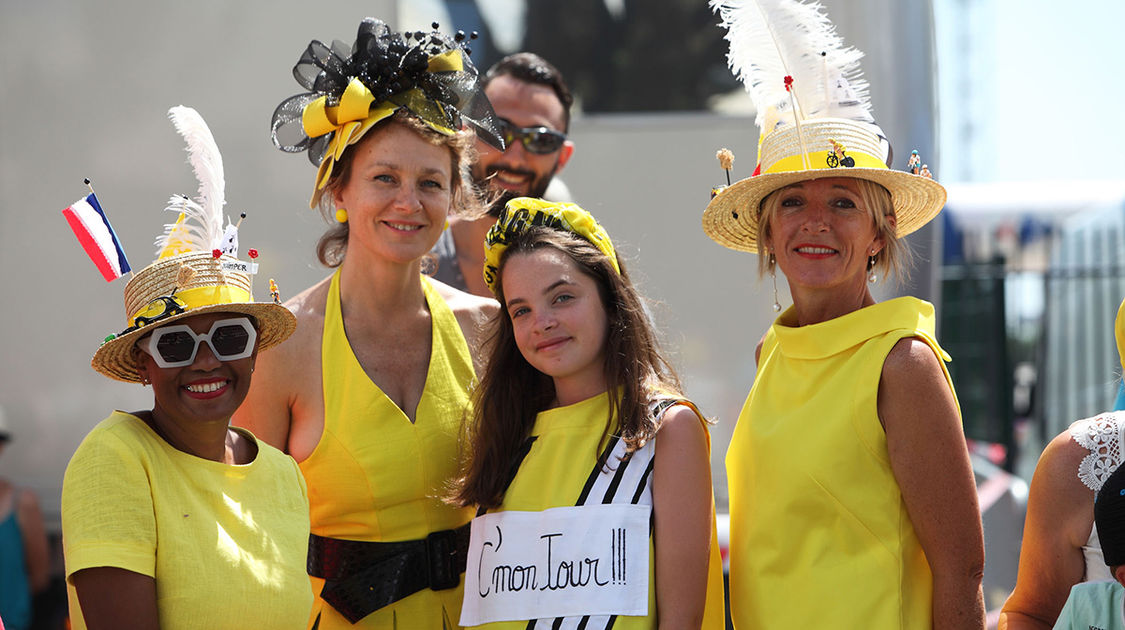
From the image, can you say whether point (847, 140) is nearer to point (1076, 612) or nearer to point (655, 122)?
point (1076, 612)

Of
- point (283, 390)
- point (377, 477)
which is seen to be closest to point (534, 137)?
point (283, 390)

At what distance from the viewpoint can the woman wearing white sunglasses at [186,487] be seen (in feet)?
6.92

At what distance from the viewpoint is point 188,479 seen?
230 centimetres

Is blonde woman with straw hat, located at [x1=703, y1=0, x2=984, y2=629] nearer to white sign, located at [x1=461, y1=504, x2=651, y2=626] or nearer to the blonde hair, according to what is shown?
the blonde hair

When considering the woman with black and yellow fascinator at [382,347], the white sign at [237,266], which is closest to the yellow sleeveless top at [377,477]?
the woman with black and yellow fascinator at [382,347]

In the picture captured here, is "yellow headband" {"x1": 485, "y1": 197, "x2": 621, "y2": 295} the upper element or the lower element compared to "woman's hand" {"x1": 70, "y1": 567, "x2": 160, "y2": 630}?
upper

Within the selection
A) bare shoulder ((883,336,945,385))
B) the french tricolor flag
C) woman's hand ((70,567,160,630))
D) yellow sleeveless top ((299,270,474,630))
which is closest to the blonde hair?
bare shoulder ((883,336,945,385))

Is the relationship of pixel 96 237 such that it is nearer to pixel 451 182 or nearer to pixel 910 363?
pixel 451 182

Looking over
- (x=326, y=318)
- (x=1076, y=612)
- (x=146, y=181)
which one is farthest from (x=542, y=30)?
(x=1076, y=612)

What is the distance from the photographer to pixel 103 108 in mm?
5113

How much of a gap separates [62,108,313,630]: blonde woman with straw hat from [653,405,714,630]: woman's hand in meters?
0.82

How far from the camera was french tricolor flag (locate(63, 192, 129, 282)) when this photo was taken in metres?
2.41

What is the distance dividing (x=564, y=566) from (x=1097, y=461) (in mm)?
1205

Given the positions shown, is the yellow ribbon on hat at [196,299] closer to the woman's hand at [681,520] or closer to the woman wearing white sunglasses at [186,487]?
the woman wearing white sunglasses at [186,487]
